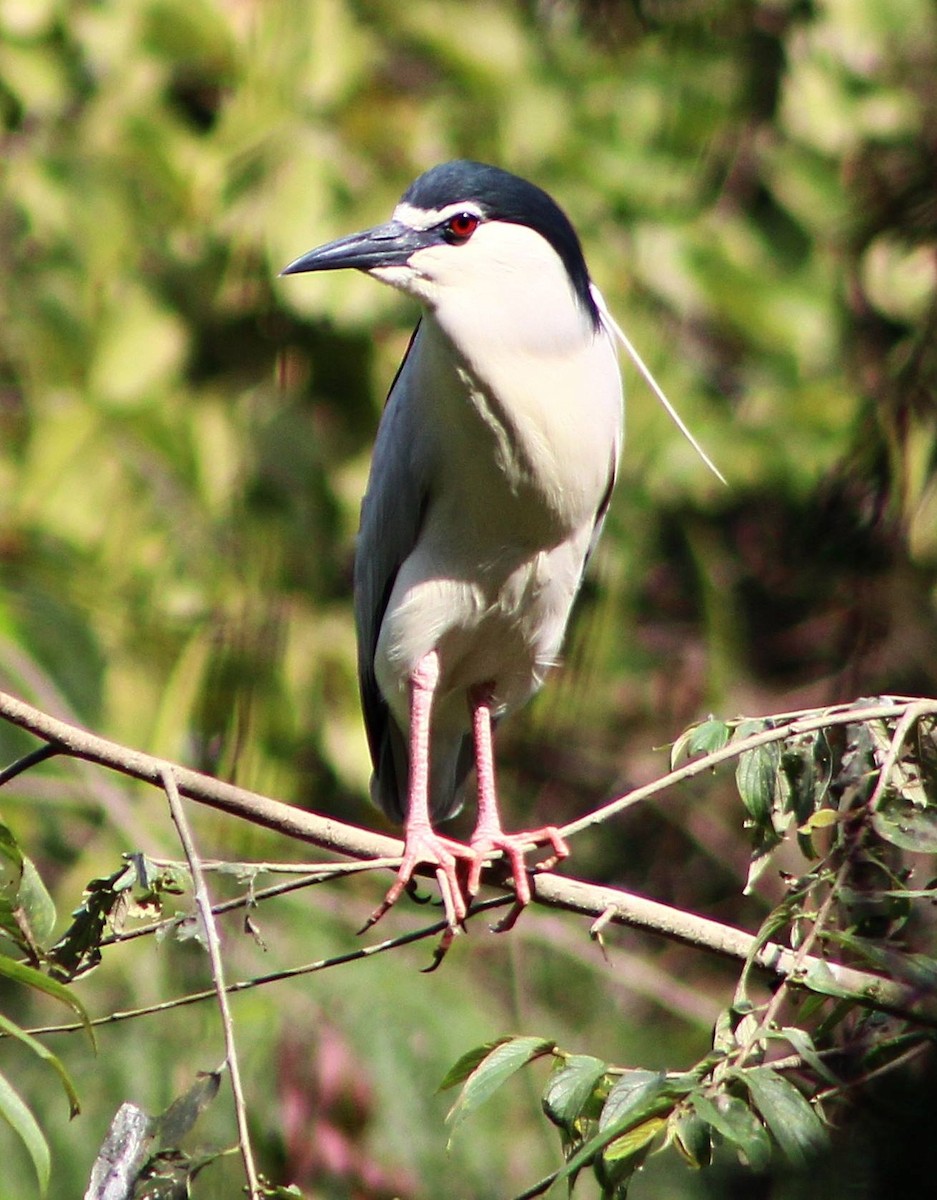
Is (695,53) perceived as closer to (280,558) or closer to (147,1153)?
(280,558)

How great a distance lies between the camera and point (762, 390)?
439 centimetres

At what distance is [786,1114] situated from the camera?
4.63ft

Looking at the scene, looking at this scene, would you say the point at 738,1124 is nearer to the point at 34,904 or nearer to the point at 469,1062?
Result: the point at 469,1062

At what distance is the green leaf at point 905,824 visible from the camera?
1662 mm

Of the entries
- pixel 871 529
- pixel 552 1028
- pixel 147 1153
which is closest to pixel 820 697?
pixel 552 1028

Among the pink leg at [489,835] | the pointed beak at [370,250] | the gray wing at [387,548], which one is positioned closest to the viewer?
the pink leg at [489,835]

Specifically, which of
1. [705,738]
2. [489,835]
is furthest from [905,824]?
[489,835]

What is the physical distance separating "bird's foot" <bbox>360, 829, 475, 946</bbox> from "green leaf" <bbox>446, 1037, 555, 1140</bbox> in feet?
2.60

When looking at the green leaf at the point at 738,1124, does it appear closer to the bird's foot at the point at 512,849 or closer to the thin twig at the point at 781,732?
the thin twig at the point at 781,732

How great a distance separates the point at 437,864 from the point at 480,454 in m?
0.74

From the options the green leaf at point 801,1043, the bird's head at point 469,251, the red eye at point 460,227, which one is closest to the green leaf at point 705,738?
the green leaf at point 801,1043

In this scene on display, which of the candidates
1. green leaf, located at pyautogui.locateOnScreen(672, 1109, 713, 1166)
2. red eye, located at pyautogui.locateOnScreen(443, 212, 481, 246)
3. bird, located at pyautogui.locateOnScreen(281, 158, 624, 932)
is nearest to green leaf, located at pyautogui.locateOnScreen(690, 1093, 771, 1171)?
green leaf, located at pyautogui.locateOnScreen(672, 1109, 713, 1166)

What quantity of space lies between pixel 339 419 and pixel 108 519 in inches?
25.2

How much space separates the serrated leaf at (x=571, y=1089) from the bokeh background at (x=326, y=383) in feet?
5.47
